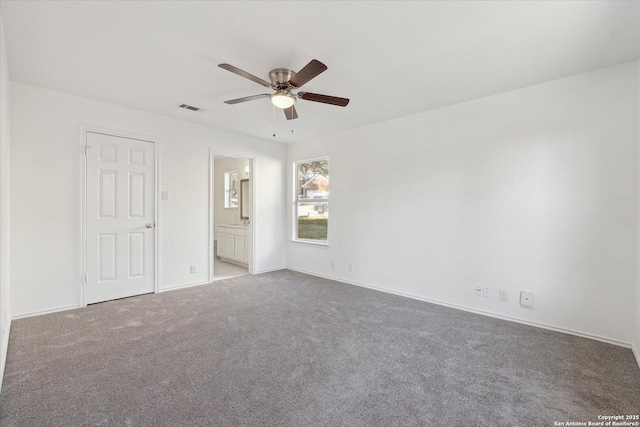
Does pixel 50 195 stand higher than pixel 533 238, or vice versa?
pixel 50 195

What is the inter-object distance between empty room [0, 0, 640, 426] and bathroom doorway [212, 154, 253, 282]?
844 mm

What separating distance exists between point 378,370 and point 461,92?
9.59ft

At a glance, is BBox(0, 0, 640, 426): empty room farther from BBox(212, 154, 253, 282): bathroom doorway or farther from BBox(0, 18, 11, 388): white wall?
BBox(212, 154, 253, 282): bathroom doorway

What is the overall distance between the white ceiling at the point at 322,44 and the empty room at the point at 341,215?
0.02m

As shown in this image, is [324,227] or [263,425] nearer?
[263,425]

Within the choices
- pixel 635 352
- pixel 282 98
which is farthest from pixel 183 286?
pixel 635 352

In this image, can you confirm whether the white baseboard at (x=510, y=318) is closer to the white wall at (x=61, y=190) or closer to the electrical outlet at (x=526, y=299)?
the electrical outlet at (x=526, y=299)

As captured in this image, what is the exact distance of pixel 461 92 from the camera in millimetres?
3150

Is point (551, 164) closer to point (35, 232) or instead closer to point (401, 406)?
point (401, 406)

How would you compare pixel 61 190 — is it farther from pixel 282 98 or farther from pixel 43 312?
pixel 282 98

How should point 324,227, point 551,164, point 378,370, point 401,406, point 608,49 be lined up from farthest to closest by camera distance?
point 324,227 → point 551,164 → point 608,49 → point 378,370 → point 401,406

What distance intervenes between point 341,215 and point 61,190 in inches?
144

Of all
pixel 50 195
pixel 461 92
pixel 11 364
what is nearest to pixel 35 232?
pixel 50 195

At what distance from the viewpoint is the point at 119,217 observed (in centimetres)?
371
